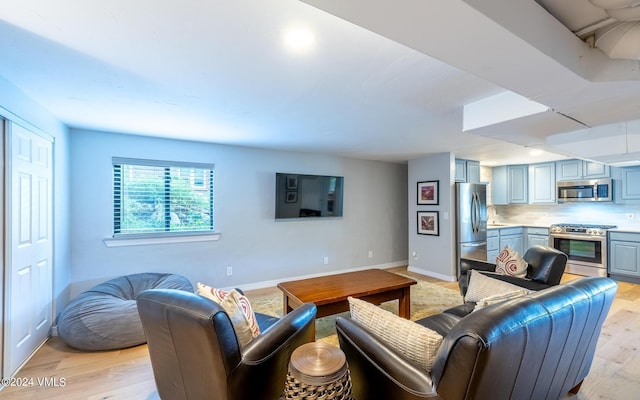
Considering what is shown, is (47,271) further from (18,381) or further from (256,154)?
(256,154)

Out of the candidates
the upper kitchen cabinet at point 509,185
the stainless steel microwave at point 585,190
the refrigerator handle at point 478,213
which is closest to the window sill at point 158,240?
the refrigerator handle at point 478,213

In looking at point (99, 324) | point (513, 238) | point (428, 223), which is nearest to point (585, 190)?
point (513, 238)

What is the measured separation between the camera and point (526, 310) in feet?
3.75

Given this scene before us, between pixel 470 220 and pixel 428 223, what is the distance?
2.21 feet

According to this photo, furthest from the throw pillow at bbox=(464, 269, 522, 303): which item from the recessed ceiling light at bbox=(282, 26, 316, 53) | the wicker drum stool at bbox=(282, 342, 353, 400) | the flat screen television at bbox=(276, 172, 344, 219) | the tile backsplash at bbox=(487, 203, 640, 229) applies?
the tile backsplash at bbox=(487, 203, 640, 229)

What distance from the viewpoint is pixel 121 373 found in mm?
2168

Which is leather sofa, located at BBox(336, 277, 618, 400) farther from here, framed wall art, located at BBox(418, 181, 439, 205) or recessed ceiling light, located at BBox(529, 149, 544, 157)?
recessed ceiling light, located at BBox(529, 149, 544, 157)

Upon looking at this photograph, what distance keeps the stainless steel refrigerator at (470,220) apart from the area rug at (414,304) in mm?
960

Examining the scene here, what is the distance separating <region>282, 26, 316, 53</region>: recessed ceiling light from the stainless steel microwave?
5847mm

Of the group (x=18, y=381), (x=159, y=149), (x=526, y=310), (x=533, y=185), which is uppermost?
(x=159, y=149)

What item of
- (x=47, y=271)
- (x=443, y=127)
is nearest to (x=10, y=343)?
(x=47, y=271)

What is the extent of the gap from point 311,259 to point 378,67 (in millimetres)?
3604

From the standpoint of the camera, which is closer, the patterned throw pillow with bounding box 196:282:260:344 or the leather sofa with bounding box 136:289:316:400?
the leather sofa with bounding box 136:289:316:400

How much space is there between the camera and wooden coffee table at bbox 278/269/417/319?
8.08 ft
